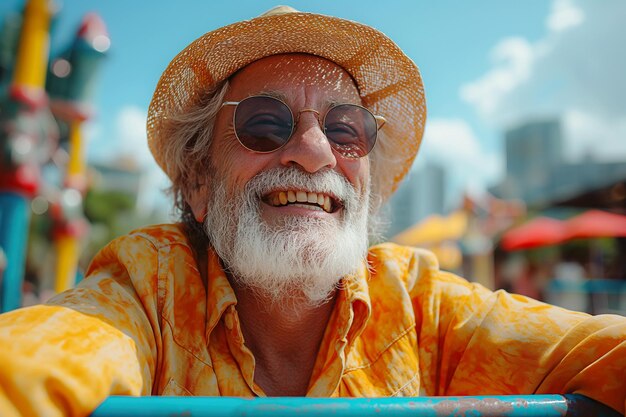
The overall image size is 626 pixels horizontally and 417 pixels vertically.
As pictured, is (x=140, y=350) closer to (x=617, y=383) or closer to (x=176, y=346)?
(x=176, y=346)

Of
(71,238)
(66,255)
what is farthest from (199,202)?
(66,255)

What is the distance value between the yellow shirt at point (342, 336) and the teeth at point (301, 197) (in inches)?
12.9

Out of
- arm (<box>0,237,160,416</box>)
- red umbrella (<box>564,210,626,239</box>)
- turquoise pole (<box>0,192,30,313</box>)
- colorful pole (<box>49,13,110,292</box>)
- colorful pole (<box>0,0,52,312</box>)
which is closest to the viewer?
arm (<box>0,237,160,416</box>)

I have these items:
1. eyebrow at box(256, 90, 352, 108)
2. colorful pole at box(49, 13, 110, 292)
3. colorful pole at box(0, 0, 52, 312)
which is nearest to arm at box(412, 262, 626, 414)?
eyebrow at box(256, 90, 352, 108)

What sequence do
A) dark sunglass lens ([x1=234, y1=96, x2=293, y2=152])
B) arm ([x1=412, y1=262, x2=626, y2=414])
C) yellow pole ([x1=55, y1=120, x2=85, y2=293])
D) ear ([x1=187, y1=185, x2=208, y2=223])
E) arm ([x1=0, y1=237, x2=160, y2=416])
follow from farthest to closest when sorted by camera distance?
yellow pole ([x1=55, y1=120, x2=85, y2=293]) → ear ([x1=187, y1=185, x2=208, y2=223]) → dark sunglass lens ([x1=234, y1=96, x2=293, y2=152]) → arm ([x1=412, y1=262, x2=626, y2=414]) → arm ([x1=0, y1=237, x2=160, y2=416])

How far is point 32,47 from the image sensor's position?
22.2 ft

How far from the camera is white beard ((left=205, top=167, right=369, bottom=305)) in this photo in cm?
164

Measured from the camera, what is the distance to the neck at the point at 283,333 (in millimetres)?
1735

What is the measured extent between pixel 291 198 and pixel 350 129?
36 cm

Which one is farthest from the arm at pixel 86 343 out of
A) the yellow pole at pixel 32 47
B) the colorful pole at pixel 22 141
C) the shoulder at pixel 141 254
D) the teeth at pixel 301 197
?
the yellow pole at pixel 32 47

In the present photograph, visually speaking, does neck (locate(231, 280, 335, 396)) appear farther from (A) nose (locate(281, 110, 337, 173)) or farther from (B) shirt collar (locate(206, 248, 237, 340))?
(A) nose (locate(281, 110, 337, 173))

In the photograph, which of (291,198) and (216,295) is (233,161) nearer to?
(291,198)

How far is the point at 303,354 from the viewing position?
178 centimetres

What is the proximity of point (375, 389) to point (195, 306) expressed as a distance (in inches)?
25.2
